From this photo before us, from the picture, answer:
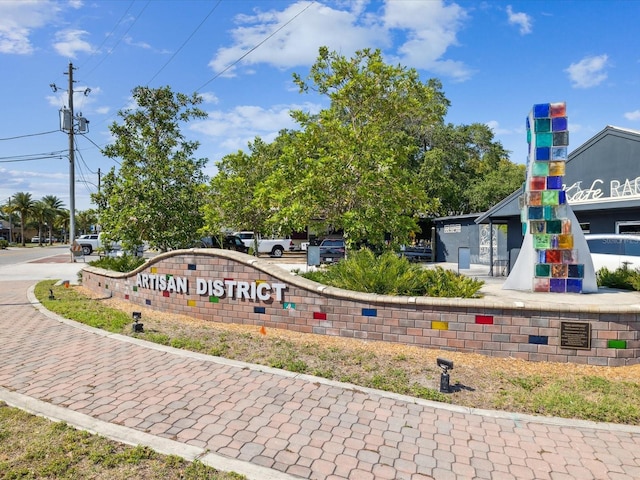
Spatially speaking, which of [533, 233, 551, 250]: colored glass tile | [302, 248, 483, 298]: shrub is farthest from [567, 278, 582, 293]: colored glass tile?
[302, 248, 483, 298]: shrub

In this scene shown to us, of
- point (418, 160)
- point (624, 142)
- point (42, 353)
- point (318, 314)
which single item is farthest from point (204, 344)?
point (418, 160)

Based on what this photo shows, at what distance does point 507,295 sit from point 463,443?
14.0 feet

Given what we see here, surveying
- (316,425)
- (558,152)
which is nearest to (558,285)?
(558,152)

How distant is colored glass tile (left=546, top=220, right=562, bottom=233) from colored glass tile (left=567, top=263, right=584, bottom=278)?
28.3 inches

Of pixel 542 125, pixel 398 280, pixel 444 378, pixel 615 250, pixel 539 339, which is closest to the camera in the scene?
pixel 444 378

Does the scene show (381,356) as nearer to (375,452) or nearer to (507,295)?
(375,452)

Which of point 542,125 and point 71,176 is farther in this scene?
point 71,176

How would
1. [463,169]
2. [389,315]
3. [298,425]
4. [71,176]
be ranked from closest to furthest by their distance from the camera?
1. [298,425]
2. [389,315]
3. [71,176]
4. [463,169]

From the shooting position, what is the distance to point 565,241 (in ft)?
25.1

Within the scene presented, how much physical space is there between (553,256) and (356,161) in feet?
14.8

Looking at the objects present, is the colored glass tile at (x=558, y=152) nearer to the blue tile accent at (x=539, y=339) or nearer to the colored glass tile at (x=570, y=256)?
the colored glass tile at (x=570, y=256)

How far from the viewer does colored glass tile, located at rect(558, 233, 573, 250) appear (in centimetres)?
764

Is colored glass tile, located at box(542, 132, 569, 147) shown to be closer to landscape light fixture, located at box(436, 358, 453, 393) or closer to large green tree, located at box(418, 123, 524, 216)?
landscape light fixture, located at box(436, 358, 453, 393)

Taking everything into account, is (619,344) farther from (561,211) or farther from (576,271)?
(561,211)
